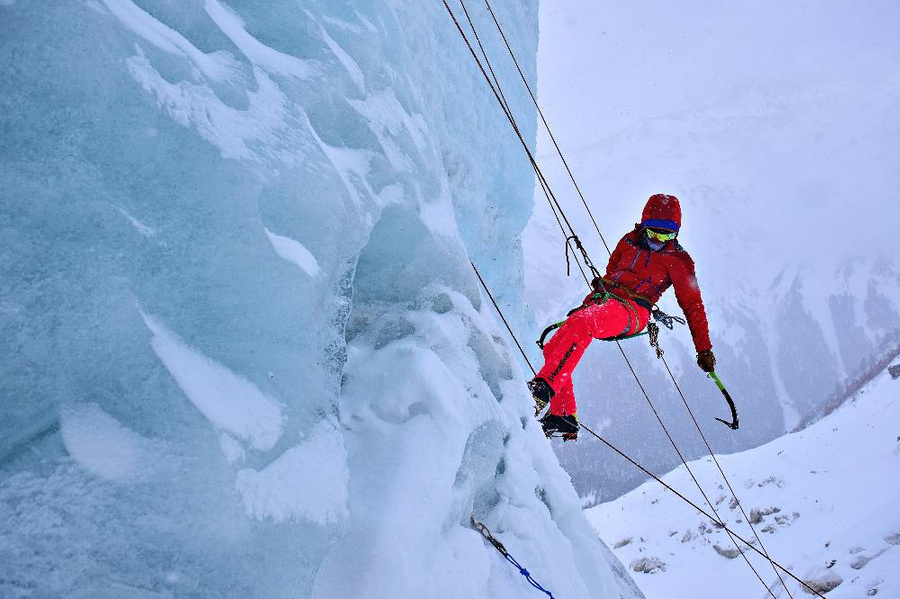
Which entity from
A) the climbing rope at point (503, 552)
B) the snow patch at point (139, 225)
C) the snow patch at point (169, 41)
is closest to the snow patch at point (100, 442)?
the snow patch at point (139, 225)

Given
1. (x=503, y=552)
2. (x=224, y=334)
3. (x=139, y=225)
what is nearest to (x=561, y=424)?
(x=503, y=552)

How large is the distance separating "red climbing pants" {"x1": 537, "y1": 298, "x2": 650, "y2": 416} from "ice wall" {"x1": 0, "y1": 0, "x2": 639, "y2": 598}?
4.89ft

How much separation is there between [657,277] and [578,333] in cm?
94

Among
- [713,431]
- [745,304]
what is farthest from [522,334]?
[745,304]

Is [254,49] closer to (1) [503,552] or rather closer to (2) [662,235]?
(1) [503,552]

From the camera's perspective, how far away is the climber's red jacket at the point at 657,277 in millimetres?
4262

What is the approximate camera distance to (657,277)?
4496mm

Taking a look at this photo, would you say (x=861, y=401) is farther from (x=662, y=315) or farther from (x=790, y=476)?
(x=662, y=315)

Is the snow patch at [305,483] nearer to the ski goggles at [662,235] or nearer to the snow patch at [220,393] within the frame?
the snow patch at [220,393]

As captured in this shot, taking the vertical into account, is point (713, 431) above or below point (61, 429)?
below

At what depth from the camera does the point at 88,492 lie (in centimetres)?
117

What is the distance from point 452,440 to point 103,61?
1.91m

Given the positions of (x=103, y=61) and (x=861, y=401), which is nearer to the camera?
(x=103, y=61)

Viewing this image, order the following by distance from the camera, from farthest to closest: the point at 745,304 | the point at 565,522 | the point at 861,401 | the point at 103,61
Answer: the point at 745,304 → the point at 861,401 → the point at 565,522 → the point at 103,61
